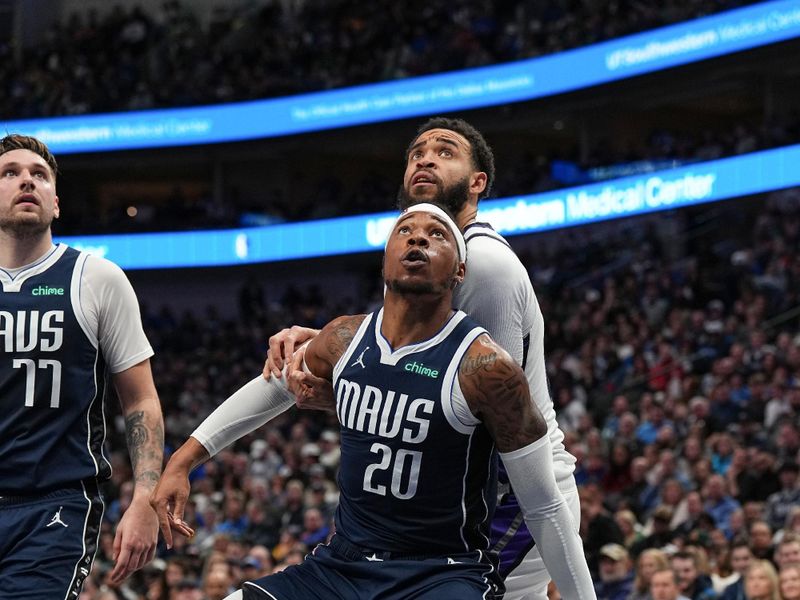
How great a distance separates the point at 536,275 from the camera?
22.4m

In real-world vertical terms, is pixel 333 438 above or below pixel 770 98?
below

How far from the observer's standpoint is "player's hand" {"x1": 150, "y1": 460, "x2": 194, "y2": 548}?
396cm

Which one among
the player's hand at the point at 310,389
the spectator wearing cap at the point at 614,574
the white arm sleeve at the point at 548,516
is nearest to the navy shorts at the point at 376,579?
the white arm sleeve at the point at 548,516

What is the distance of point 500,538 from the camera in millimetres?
4180

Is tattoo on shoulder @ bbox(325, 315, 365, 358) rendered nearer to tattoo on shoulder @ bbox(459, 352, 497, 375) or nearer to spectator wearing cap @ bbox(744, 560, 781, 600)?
tattoo on shoulder @ bbox(459, 352, 497, 375)

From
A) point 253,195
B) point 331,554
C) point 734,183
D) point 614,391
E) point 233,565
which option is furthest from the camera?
point 253,195

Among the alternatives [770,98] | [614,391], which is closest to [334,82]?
[770,98]

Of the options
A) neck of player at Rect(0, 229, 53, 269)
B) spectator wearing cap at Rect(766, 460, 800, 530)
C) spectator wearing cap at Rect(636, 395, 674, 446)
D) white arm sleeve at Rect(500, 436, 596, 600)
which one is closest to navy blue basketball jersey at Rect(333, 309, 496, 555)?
white arm sleeve at Rect(500, 436, 596, 600)

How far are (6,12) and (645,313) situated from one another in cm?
2228

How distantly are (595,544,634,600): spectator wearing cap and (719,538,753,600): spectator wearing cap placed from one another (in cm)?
77

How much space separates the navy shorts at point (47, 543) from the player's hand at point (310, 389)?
0.80 m

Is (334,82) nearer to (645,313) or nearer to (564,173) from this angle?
(564,173)

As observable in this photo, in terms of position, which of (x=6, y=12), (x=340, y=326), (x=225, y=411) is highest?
(x=6, y=12)

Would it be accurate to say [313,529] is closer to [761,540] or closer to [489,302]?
[761,540]
